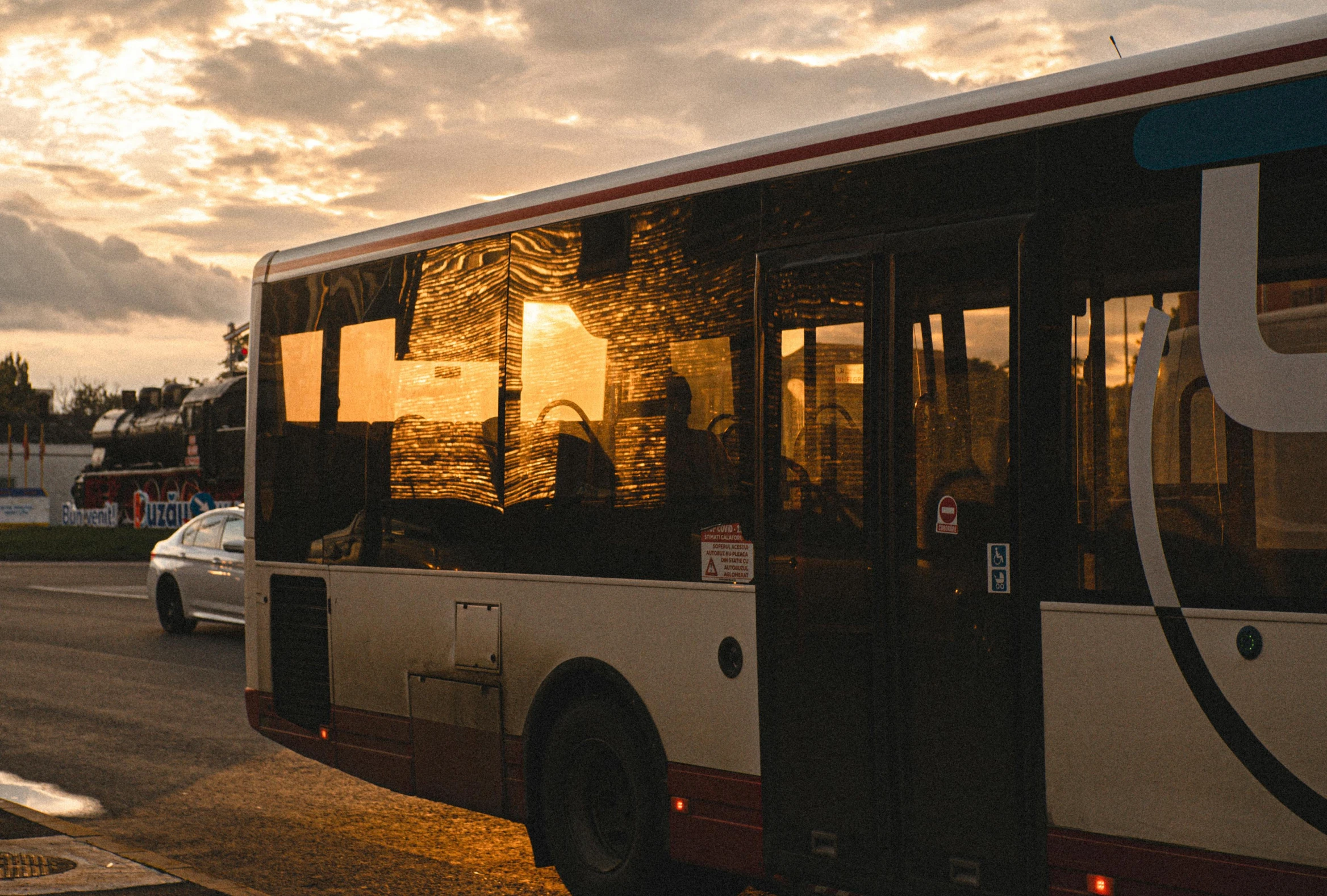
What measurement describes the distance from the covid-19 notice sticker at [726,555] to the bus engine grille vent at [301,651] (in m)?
2.88

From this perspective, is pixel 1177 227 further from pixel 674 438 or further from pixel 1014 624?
pixel 674 438

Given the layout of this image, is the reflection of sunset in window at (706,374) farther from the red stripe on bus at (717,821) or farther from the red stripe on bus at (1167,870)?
the red stripe on bus at (1167,870)

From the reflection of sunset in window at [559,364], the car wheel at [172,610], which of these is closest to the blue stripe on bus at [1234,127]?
the reflection of sunset in window at [559,364]

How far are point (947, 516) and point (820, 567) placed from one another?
573 mm

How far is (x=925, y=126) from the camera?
512cm

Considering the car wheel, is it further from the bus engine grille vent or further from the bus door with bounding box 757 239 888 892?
the bus door with bounding box 757 239 888 892

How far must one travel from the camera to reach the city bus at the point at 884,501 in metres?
4.20

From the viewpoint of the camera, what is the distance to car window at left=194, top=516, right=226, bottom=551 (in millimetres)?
18328

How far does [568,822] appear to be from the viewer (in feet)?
21.0

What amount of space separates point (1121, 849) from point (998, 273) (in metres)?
1.84

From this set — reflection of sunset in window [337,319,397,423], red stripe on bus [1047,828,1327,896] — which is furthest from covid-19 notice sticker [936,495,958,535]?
reflection of sunset in window [337,319,397,423]

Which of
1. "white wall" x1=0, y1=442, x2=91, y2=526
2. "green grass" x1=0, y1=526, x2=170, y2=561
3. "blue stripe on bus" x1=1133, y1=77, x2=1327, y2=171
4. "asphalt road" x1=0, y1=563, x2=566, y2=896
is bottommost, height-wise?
"asphalt road" x1=0, y1=563, x2=566, y2=896

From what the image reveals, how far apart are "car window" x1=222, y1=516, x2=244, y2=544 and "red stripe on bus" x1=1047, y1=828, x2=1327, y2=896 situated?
1486 cm

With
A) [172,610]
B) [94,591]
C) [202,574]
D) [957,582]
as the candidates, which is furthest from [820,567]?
[94,591]
